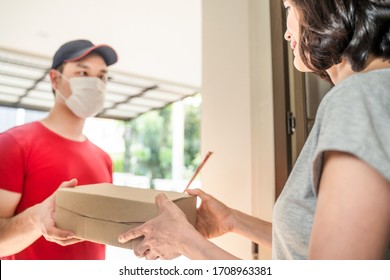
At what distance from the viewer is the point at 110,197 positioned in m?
0.65

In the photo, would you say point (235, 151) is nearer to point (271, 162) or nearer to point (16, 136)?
point (271, 162)

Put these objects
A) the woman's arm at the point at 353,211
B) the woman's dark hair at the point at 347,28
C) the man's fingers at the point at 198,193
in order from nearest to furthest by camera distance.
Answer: the woman's arm at the point at 353,211, the woman's dark hair at the point at 347,28, the man's fingers at the point at 198,193

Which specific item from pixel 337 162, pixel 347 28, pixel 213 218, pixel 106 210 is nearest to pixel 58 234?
pixel 106 210

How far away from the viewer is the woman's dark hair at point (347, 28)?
50cm

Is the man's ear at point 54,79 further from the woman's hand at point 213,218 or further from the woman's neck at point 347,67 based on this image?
the woman's neck at point 347,67

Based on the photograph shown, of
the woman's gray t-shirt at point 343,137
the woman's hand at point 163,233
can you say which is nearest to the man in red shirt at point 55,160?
the woman's hand at point 163,233

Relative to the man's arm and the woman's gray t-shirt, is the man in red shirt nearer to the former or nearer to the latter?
the man's arm

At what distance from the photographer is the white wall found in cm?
99

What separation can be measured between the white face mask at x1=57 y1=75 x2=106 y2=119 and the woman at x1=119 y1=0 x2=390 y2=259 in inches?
20.3

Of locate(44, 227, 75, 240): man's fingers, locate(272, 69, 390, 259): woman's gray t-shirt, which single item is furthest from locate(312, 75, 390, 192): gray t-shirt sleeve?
locate(44, 227, 75, 240): man's fingers

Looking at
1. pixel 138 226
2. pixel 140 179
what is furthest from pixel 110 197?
pixel 140 179

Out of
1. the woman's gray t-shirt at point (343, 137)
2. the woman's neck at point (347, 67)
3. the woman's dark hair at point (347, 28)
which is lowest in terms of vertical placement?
the woman's gray t-shirt at point (343, 137)

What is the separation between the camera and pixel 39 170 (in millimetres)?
888

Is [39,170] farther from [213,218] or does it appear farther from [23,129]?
[213,218]
